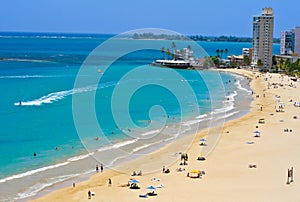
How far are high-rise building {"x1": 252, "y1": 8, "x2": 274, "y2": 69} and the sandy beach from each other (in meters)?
A: 84.5

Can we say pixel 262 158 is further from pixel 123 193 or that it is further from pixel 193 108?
pixel 193 108

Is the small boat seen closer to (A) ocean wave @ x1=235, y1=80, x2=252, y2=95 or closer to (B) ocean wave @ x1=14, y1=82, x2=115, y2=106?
(A) ocean wave @ x1=235, y1=80, x2=252, y2=95

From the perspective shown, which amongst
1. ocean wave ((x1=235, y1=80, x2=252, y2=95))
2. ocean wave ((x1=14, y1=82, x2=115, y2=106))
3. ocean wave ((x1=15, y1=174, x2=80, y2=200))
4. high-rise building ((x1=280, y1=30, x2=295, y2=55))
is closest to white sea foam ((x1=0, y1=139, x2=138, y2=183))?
ocean wave ((x1=15, y1=174, x2=80, y2=200))

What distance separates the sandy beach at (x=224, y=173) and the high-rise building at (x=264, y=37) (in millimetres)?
84530

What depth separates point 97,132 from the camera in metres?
41.3

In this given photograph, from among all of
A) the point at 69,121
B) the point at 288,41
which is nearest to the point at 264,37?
the point at 288,41

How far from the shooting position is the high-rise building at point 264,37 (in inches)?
5025

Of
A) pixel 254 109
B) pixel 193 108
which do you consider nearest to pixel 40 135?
pixel 193 108

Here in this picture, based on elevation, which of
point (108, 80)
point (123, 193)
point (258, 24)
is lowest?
point (123, 193)

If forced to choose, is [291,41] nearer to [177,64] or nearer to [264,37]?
[264,37]

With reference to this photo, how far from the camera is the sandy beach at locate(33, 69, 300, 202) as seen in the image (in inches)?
960

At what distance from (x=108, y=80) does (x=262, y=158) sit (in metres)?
56.8

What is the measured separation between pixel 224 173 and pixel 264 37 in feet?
355

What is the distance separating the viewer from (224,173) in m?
28.5
